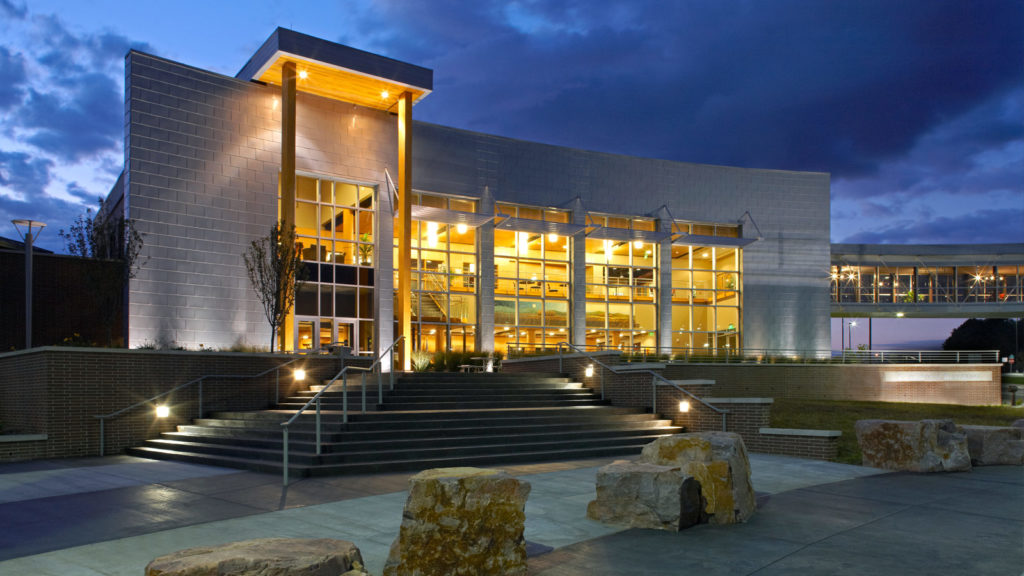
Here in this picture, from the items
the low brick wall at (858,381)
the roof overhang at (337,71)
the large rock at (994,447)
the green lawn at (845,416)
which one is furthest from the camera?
the low brick wall at (858,381)

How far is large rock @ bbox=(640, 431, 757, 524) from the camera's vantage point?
8.06 m

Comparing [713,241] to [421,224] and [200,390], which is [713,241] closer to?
[421,224]

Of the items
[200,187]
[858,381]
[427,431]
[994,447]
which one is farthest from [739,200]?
[427,431]

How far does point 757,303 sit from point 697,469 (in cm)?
3087

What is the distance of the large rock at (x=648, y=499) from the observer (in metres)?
7.70

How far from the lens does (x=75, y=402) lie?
14.7 meters

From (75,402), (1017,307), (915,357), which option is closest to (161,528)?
(75,402)

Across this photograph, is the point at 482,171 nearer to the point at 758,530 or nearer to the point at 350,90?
the point at 350,90

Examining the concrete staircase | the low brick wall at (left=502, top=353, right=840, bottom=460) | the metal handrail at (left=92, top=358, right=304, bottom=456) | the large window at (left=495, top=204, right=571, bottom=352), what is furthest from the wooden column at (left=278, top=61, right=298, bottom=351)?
the large window at (left=495, top=204, right=571, bottom=352)

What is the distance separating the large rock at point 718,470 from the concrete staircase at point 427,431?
193 inches

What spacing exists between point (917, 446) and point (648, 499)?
6517mm

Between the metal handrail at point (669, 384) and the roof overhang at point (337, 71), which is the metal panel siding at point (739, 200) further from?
the metal handrail at point (669, 384)

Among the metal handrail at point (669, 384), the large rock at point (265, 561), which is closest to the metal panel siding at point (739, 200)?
the metal handrail at point (669, 384)

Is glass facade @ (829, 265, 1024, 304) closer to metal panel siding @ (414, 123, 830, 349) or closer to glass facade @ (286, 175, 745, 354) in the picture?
metal panel siding @ (414, 123, 830, 349)
